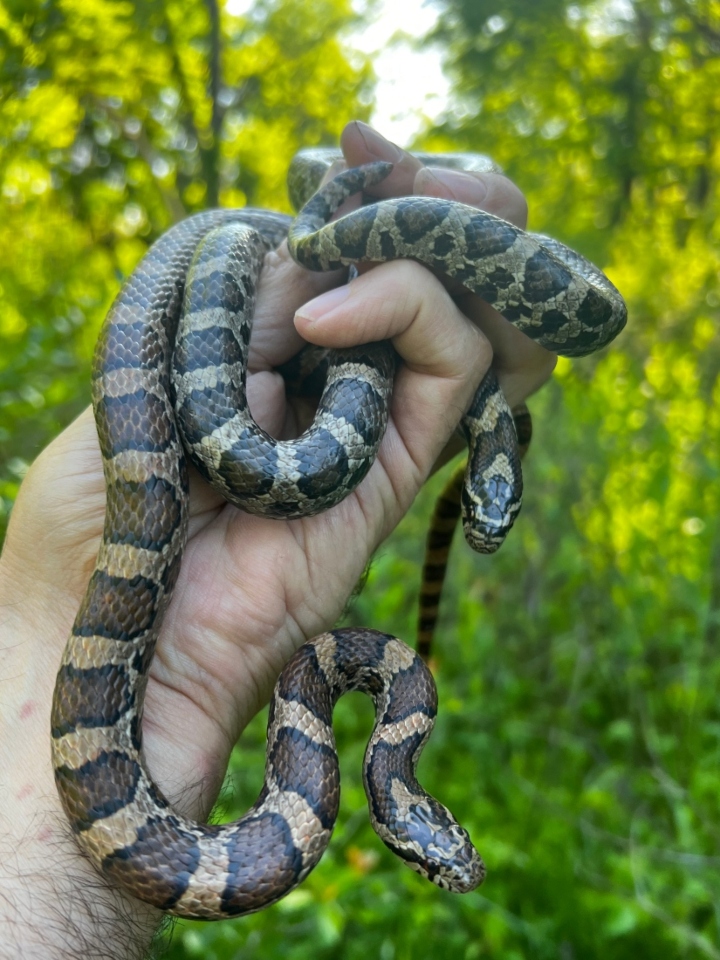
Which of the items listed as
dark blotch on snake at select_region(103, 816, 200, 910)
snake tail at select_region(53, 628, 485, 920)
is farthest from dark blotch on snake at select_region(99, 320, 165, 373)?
dark blotch on snake at select_region(103, 816, 200, 910)

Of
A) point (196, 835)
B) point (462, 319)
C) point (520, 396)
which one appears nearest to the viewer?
point (196, 835)

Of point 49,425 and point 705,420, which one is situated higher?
point 49,425

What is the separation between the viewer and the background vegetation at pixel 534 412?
4.70 meters

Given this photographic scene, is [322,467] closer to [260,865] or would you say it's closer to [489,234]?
[489,234]

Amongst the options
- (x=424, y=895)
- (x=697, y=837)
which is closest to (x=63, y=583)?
(x=424, y=895)

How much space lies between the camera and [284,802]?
304 cm

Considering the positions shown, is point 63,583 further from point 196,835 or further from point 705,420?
point 705,420

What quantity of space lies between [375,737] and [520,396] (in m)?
2.06

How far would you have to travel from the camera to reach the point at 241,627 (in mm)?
3457

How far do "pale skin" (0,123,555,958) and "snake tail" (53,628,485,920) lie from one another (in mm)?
216

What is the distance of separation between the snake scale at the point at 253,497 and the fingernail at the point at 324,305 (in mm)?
314

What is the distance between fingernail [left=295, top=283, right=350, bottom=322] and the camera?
136 inches

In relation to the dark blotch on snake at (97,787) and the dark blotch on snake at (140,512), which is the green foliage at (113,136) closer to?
the dark blotch on snake at (140,512)

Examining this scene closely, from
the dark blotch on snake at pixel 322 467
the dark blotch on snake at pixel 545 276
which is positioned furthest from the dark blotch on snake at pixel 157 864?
the dark blotch on snake at pixel 545 276
